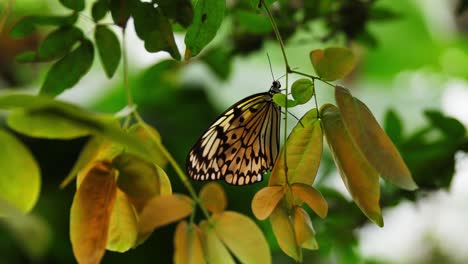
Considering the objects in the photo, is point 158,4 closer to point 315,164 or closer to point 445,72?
point 315,164

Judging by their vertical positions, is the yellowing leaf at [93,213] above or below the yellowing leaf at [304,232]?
above

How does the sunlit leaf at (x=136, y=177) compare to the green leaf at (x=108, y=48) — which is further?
the green leaf at (x=108, y=48)

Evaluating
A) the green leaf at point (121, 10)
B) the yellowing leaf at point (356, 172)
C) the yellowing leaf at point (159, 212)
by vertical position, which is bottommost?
the yellowing leaf at point (159, 212)

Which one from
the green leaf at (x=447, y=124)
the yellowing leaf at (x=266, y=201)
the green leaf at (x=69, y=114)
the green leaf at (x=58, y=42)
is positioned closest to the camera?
the green leaf at (x=69, y=114)

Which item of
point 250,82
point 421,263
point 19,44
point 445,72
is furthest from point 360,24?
point 19,44

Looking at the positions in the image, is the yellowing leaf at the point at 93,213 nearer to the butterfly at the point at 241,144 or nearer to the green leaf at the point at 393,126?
the butterfly at the point at 241,144

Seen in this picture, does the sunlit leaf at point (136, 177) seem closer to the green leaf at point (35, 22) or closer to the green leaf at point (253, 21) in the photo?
the green leaf at point (35, 22)

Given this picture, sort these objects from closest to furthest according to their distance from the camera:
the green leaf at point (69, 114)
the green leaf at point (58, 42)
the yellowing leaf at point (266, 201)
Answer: the green leaf at point (69, 114), the yellowing leaf at point (266, 201), the green leaf at point (58, 42)

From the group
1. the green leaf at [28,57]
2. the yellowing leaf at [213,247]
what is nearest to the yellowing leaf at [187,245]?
the yellowing leaf at [213,247]

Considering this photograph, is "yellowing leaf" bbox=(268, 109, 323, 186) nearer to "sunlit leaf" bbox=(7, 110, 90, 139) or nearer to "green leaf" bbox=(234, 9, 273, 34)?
"sunlit leaf" bbox=(7, 110, 90, 139)
